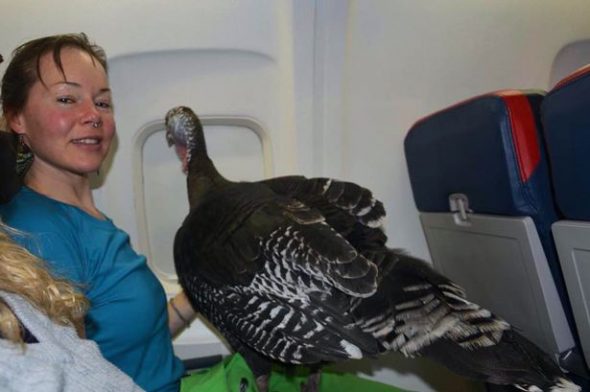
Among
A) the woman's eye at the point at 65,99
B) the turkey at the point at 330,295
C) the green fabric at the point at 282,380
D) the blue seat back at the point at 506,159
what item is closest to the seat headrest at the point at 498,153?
the blue seat back at the point at 506,159

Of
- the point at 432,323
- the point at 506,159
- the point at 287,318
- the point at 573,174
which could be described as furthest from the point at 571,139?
the point at 287,318

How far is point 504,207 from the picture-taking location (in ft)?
3.81

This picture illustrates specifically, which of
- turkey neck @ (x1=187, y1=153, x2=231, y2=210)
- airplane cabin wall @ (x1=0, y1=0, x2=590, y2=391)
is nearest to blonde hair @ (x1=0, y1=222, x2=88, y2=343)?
turkey neck @ (x1=187, y1=153, x2=231, y2=210)

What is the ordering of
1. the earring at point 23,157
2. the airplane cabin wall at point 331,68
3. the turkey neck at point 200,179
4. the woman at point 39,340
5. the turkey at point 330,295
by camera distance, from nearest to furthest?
the woman at point 39,340
the turkey at point 330,295
the earring at point 23,157
the turkey neck at point 200,179
the airplane cabin wall at point 331,68

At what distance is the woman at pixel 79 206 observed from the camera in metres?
1.04

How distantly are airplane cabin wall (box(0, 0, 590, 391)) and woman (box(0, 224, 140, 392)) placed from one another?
1.15 metres

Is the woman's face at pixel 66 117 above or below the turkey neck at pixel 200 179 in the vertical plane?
above

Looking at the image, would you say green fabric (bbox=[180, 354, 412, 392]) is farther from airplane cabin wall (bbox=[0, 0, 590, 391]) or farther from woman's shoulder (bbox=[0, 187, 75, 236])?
woman's shoulder (bbox=[0, 187, 75, 236])

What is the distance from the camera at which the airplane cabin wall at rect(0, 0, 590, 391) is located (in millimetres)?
1575

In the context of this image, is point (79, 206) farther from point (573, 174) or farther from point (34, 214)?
point (573, 174)

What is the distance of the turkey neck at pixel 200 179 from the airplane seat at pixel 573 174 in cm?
89

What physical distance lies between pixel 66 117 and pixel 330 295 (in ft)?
2.41

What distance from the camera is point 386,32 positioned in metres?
1.67

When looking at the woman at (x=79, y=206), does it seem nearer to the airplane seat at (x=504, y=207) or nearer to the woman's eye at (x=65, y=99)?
the woman's eye at (x=65, y=99)
